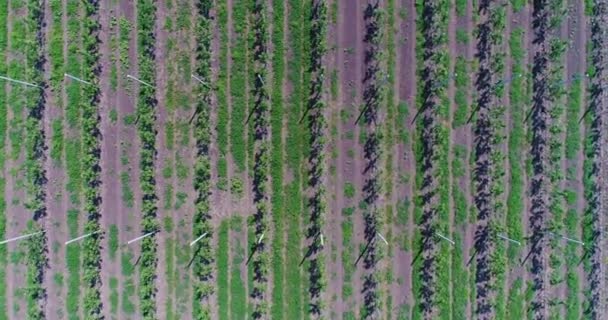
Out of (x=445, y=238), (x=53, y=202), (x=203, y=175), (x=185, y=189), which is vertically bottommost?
(x=445, y=238)

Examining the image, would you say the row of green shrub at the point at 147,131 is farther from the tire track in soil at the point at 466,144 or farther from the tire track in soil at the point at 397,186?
the tire track in soil at the point at 466,144

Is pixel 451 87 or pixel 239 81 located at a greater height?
pixel 239 81

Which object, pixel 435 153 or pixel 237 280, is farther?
pixel 237 280

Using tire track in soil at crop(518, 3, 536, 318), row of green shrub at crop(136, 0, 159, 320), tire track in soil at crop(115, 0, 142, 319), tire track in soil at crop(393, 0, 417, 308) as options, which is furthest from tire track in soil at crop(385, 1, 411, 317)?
tire track in soil at crop(115, 0, 142, 319)

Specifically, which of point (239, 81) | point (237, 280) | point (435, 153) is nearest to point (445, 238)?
point (435, 153)

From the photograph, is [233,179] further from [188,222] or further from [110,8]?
[110,8]

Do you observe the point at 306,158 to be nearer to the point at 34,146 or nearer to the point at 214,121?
the point at 214,121

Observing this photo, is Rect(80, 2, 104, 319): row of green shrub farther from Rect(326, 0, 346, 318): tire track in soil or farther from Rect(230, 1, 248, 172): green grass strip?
Rect(326, 0, 346, 318): tire track in soil
